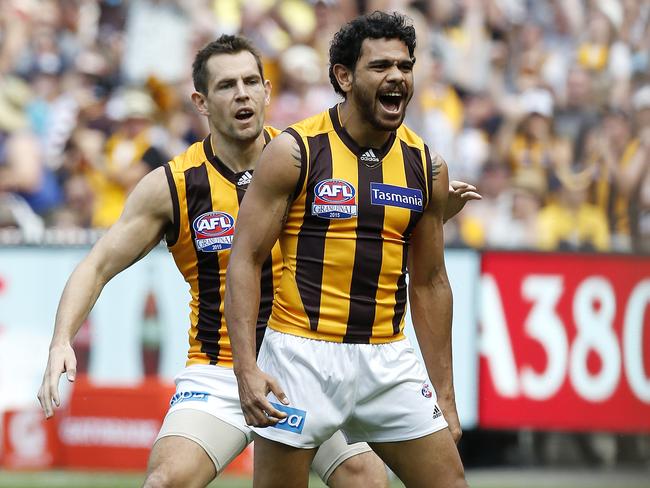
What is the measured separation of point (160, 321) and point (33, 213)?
197 centimetres

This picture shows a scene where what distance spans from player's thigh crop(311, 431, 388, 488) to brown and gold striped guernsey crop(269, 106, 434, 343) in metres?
0.76

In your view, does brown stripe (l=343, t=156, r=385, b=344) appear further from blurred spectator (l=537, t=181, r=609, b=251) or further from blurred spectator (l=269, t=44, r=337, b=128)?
blurred spectator (l=269, t=44, r=337, b=128)

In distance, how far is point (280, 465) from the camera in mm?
5098

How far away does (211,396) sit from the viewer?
5.68 metres

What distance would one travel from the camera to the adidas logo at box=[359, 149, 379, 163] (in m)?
5.18

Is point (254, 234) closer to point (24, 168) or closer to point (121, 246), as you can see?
point (121, 246)

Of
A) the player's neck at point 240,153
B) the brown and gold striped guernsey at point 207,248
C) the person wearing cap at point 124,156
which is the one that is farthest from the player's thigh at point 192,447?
the person wearing cap at point 124,156

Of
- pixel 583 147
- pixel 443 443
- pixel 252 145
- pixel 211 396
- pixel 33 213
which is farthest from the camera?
pixel 583 147

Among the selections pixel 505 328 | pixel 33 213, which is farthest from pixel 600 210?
pixel 33 213

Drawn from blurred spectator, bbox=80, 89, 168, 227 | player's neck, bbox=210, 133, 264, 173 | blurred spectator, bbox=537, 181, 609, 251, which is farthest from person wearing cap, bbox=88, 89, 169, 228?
player's neck, bbox=210, 133, 264, 173

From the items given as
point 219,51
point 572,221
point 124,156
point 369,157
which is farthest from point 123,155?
point 369,157

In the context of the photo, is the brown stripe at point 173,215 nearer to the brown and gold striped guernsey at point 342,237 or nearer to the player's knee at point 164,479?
the brown and gold striped guernsey at point 342,237

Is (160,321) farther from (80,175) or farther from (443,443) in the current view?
(443,443)

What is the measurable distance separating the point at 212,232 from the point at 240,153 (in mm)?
420
